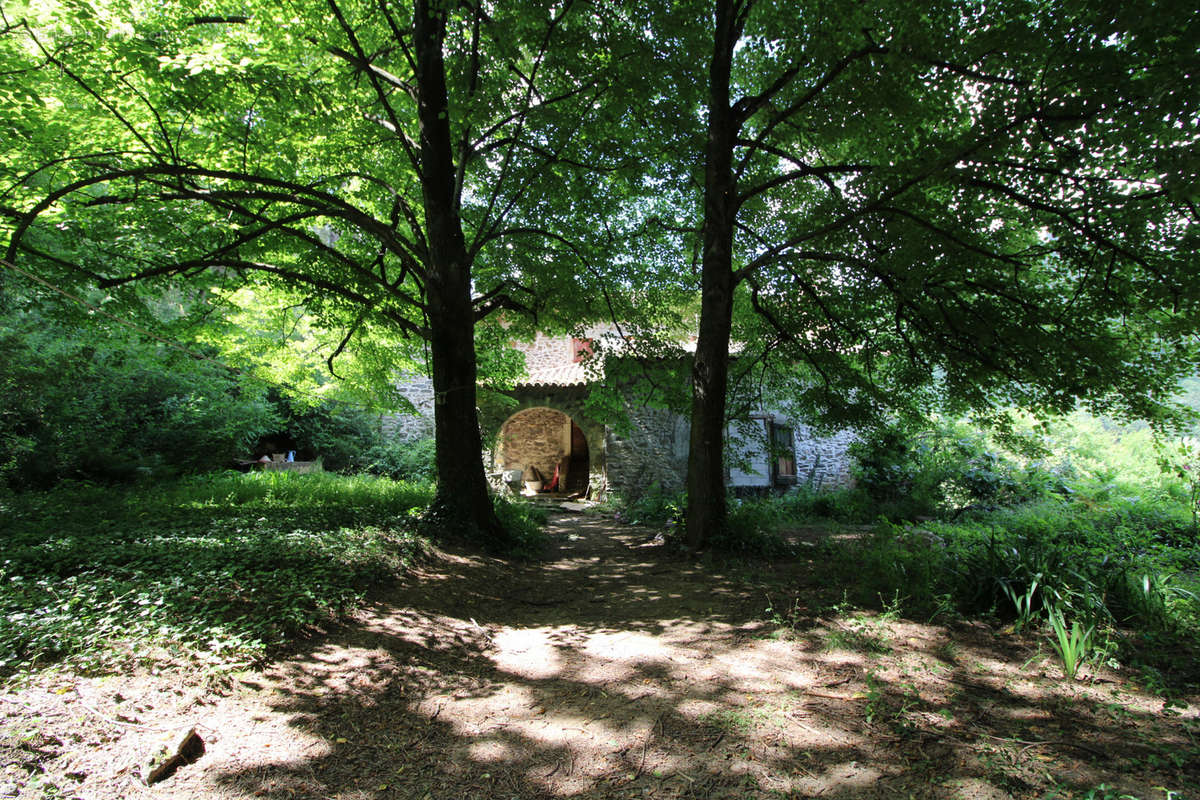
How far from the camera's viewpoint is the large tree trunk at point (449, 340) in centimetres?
664

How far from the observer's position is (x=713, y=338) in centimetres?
686

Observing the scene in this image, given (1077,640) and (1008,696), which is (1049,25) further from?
(1008,696)

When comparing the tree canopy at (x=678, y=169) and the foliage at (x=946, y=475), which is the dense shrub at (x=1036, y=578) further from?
the foliage at (x=946, y=475)

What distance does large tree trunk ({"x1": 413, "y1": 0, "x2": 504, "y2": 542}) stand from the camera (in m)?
6.64

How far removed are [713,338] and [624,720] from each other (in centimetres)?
481

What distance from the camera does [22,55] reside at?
5340mm

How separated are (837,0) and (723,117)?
214 cm

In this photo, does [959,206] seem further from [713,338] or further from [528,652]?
[528,652]

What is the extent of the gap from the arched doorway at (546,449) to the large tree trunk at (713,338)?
34.7ft

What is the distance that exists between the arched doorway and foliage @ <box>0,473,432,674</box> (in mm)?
10381

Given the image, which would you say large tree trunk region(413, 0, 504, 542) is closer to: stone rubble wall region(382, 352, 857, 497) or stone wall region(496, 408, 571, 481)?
stone rubble wall region(382, 352, 857, 497)

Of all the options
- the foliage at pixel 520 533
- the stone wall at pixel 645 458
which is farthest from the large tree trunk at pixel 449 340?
the stone wall at pixel 645 458

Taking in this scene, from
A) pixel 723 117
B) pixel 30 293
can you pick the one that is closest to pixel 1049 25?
pixel 723 117

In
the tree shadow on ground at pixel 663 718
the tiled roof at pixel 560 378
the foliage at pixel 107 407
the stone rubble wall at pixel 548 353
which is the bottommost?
the tree shadow on ground at pixel 663 718
